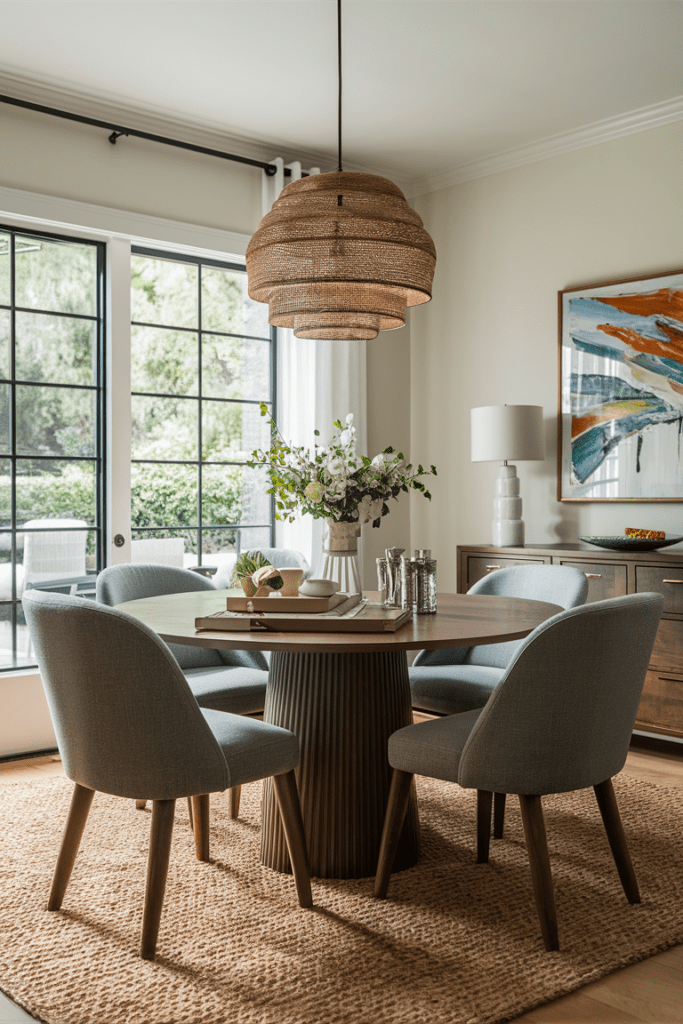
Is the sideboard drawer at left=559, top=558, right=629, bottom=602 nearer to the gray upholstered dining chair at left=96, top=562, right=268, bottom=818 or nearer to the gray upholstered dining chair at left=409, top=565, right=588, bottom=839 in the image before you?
the gray upholstered dining chair at left=409, top=565, right=588, bottom=839

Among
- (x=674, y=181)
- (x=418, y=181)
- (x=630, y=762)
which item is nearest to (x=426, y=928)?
(x=630, y=762)

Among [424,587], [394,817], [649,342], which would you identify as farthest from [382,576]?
[649,342]

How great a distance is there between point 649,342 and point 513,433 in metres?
0.76

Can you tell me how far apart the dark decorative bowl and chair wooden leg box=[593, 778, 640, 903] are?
5.78 ft

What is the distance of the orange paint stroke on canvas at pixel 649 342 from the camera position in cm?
418

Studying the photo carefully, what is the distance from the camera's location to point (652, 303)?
4277mm

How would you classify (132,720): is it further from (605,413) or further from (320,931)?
(605,413)

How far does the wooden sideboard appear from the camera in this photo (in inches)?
149

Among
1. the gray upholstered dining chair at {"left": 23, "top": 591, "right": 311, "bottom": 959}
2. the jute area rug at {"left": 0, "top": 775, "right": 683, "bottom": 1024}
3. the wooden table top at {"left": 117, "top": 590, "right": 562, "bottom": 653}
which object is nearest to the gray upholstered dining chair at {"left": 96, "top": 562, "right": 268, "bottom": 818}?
the wooden table top at {"left": 117, "top": 590, "right": 562, "bottom": 653}

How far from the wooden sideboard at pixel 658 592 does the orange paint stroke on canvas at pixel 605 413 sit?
68cm

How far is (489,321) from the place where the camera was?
5.00 meters

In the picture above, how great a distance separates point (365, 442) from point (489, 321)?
0.96 m

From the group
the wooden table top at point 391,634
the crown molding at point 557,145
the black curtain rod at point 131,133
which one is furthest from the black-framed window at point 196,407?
the wooden table top at point 391,634

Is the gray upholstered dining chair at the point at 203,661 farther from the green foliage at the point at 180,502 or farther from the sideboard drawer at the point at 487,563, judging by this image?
the sideboard drawer at the point at 487,563
